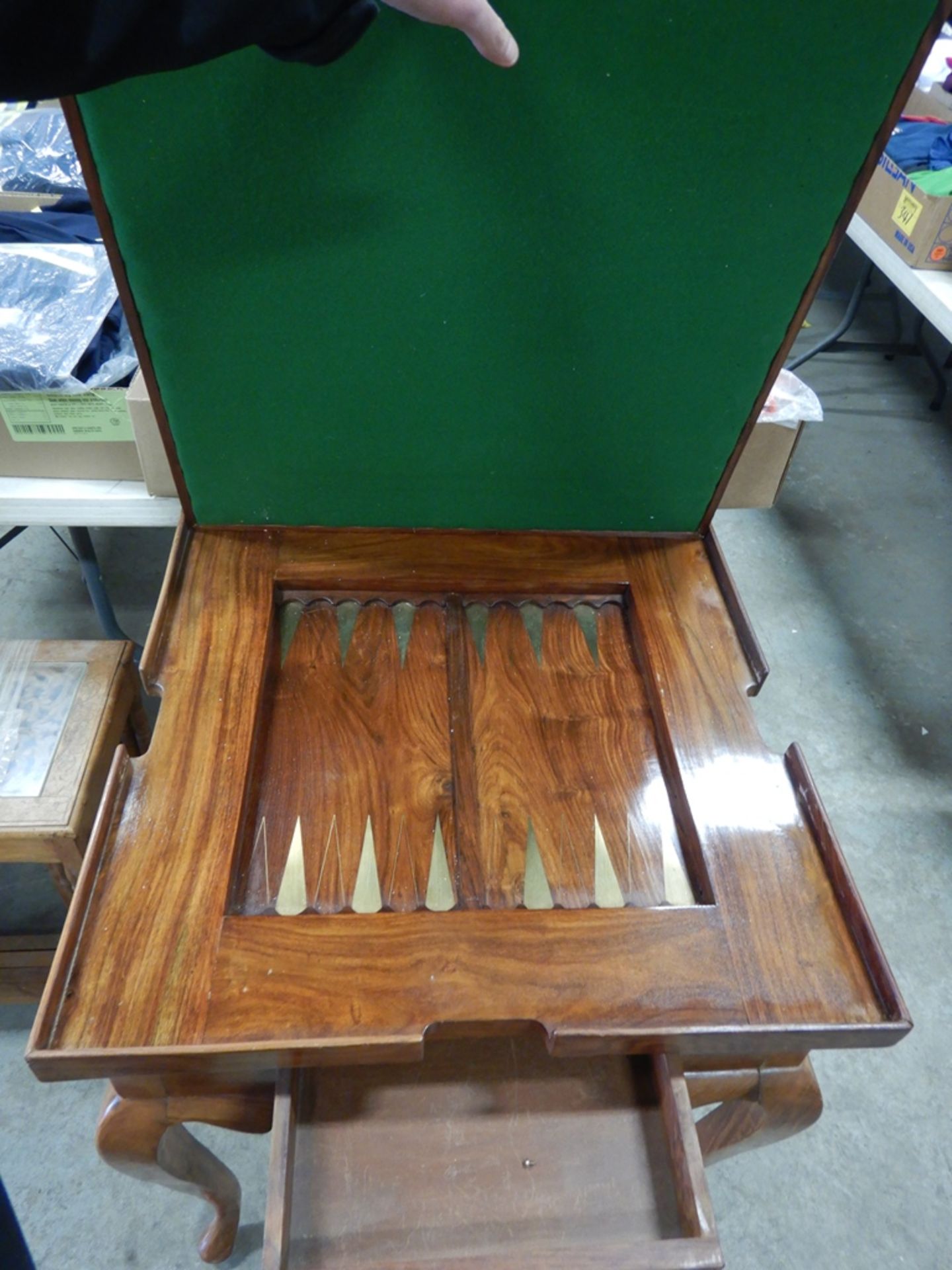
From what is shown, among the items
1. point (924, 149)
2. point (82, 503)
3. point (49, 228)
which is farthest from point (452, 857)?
point (924, 149)

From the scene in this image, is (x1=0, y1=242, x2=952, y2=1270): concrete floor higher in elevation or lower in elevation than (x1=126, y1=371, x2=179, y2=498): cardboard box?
lower

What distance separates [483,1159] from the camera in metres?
0.78

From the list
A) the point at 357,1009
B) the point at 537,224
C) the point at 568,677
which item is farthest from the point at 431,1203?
the point at 537,224

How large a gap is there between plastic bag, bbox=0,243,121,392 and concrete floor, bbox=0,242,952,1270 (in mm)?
834

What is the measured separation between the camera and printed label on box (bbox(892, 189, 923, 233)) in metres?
1.93

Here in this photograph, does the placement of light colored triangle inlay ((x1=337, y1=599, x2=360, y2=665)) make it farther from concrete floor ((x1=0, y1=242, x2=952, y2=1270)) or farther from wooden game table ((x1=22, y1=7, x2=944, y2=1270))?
concrete floor ((x1=0, y1=242, x2=952, y2=1270))

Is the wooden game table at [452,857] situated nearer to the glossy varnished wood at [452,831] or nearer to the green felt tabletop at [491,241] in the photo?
the glossy varnished wood at [452,831]

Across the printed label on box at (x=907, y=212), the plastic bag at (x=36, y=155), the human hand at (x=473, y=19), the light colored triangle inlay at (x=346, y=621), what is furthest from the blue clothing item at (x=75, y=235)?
the printed label on box at (x=907, y=212)

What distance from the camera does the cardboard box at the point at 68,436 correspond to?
123cm

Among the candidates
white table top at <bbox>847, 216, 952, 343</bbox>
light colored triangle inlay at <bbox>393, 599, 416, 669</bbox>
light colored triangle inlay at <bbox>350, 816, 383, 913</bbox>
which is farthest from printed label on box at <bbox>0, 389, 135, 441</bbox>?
white table top at <bbox>847, 216, 952, 343</bbox>

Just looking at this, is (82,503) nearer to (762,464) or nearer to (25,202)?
(25,202)

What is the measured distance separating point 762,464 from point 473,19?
739 mm

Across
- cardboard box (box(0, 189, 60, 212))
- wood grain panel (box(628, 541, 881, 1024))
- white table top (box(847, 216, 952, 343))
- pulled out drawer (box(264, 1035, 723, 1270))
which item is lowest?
white table top (box(847, 216, 952, 343))

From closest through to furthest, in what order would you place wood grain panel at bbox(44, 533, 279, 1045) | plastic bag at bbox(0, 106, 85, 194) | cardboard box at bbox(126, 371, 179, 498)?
wood grain panel at bbox(44, 533, 279, 1045), cardboard box at bbox(126, 371, 179, 498), plastic bag at bbox(0, 106, 85, 194)
